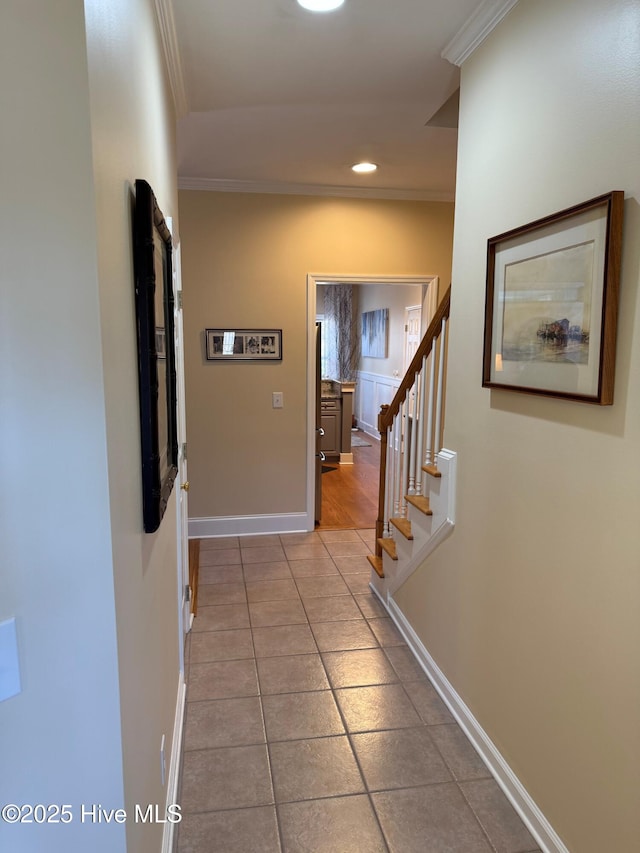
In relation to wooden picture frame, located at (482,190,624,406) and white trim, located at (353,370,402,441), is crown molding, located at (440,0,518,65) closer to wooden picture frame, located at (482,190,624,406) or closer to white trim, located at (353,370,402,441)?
wooden picture frame, located at (482,190,624,406)

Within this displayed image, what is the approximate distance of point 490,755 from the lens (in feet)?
6.67

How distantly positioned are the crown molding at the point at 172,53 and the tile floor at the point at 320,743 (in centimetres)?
265

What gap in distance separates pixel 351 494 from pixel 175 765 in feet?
12.9

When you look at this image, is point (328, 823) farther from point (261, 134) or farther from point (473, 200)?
point (261, 134)

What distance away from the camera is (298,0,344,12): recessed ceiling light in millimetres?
1900

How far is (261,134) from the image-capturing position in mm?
3156

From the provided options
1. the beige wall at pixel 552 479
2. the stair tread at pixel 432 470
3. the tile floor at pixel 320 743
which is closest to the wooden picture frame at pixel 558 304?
the beige wall at pixel 552 479

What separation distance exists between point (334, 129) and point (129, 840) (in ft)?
10.4

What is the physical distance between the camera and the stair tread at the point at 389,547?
10.2 feet

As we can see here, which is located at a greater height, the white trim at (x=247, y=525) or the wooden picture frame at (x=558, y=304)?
the wooden picture frame at (x=558, y=304)

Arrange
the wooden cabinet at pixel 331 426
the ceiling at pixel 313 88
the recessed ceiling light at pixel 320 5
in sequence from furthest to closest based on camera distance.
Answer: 1. the wooden cabinet at pixel 331 426
2. the ceiling at pixel 313 88
3. the recessed ceiling light at pixel 320 5

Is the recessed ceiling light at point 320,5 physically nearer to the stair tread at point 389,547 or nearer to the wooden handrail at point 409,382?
the wooden handrail at point 409,382

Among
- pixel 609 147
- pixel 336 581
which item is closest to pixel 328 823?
pixel 336 581

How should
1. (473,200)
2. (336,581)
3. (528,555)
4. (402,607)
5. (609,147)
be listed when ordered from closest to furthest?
(609,147) → (528,555) → (473,200) → (402,607) → (336,581)
